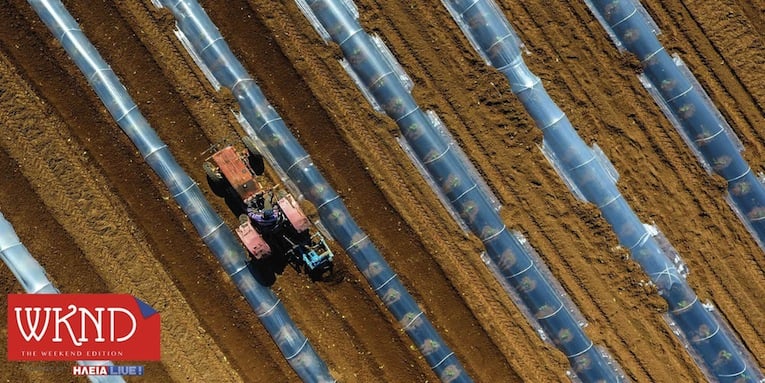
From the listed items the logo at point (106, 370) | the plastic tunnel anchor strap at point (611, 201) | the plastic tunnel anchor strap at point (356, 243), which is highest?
the logo at point (106, 370)

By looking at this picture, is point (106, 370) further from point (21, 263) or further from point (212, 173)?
point (212, 173)

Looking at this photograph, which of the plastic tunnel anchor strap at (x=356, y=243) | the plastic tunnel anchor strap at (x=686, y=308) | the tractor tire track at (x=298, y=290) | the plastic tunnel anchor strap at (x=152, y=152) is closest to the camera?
the plastic tunnel anchor strap at (x=152, y=152)

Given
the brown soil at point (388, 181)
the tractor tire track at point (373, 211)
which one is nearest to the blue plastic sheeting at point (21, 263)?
the brown soil at point (388, 181)

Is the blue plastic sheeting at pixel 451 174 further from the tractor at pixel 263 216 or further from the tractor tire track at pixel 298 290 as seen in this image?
the tractor at pixel 263 216

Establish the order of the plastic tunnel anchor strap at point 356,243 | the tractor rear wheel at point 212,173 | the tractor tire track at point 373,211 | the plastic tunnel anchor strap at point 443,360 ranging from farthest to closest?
1. the plastic tunnel anchor strap at point 443,360
2. the tractor tire track at point 373,211
3. the plastic tunnel anchor strap at point 356,243
4. the tractor rear wheel at point 212,173

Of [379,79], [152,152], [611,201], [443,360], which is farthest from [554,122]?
[152,152]

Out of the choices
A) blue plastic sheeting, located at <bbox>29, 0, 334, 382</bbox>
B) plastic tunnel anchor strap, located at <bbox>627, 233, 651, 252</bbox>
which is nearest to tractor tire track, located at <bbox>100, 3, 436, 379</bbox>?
blue plastic sheeting, located at <bbox>29, 0, 334, 382</bbox>

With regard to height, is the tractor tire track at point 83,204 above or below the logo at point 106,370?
above

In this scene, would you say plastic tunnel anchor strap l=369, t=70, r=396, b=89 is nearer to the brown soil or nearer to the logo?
the brown soil
